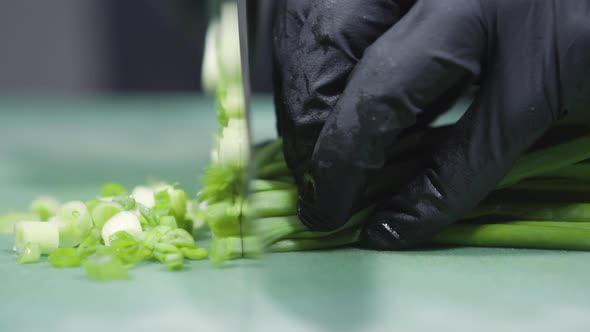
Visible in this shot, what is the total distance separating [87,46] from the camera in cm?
622

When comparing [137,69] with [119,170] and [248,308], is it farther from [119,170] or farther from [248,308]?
[248,308]

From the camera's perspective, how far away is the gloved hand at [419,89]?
48.0 inches

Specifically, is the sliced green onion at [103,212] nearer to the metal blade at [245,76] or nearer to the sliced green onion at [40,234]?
the sliced green onion at [40,234]

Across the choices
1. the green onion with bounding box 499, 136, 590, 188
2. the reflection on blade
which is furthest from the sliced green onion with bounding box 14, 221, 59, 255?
the green onion with bounding box 499, 136, 590, 188

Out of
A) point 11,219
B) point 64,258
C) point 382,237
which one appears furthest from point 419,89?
point 11,219

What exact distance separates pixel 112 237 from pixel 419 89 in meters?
0.74

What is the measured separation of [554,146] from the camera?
1.45m

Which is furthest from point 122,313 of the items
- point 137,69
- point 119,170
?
point 137,69

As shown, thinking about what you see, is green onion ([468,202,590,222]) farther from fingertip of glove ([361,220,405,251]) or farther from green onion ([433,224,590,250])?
fingertip of glove ([361,220,405,251])

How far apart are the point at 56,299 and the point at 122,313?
16cm

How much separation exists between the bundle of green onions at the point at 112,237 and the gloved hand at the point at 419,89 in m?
0.31

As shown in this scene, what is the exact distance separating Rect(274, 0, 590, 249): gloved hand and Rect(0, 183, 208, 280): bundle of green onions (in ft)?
1.02

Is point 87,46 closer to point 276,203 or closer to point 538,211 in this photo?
point 276,203

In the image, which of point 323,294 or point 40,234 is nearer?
point 323,294
